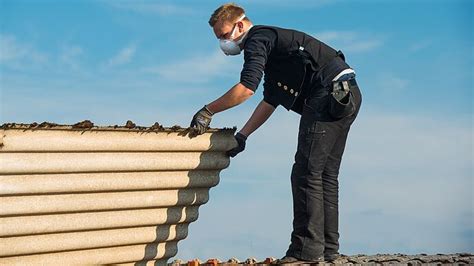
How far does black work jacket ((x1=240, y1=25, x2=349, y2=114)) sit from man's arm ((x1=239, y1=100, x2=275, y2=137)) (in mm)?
138

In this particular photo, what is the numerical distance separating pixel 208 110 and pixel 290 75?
735 millimetres

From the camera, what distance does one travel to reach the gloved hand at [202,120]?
5.82m

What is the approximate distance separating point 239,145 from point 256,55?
2.34 feet

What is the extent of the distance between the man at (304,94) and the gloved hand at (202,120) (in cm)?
2

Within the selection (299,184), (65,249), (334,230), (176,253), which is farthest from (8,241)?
(334,230)

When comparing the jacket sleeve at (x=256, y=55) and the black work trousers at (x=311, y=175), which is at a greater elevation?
the jacket sleeve at (x=256, y=55)

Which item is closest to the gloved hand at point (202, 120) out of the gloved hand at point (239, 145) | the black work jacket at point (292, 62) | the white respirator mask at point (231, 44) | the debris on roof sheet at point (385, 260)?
the gloved hand at point (239, 145)

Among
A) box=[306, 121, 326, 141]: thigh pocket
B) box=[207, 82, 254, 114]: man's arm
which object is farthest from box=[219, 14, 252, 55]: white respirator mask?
box=[306, 121, 326, 141]: thigh pocket

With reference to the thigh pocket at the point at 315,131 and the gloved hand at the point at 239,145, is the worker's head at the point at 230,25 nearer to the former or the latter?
the gloved hand at the point at 239,145

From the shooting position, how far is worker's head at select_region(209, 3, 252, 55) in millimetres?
6137

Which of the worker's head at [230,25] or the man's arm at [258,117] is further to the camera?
the man's arm at [258,117]

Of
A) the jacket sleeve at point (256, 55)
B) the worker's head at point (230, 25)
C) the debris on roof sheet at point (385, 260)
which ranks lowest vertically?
the debris on roof sheet at point (385, 260)

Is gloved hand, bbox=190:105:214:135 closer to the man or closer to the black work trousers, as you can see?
the man

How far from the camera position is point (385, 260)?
6.55 meters
